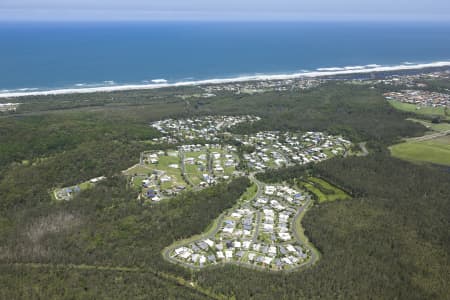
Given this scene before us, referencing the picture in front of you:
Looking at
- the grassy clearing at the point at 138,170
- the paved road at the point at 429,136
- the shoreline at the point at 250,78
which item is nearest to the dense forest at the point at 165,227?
the grassy clearing at the point at 138,170

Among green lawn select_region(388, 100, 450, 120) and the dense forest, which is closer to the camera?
the dense forest

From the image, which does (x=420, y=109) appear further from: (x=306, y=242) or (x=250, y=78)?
(x=306, y=242)

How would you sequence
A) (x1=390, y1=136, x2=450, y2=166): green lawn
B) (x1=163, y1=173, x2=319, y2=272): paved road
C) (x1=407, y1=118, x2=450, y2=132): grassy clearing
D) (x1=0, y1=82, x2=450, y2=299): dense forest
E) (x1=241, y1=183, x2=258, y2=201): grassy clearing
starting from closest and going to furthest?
(x1=0, y1=82, x2=450, y2=299): dense forest, (x1=163, y1=173, x2=319, y2=272): paved road, (x1=241, y1=183, x2=258, y2=201): grassy clearing, (x1=390, y1=136, x2=450, y2=166): green lawn, (x1=407, y1=118, x2=450, y2=132): grassy clearing

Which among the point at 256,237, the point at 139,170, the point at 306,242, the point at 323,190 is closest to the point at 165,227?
the point at 256,237

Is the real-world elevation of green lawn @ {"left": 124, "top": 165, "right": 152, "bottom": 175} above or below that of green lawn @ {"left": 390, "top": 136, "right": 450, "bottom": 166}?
below

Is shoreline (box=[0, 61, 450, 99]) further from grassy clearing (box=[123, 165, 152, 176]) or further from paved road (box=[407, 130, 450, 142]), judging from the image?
paved road (box=[407, 130, 450, 142])

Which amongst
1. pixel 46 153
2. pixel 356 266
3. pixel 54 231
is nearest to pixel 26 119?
pixel 46 153

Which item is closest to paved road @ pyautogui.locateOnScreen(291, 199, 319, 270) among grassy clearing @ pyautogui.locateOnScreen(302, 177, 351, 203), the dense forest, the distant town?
the dense forest

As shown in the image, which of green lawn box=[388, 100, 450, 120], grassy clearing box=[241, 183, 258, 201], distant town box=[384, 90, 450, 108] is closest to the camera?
grassy clearing box=[241, 183, 258, 201]
